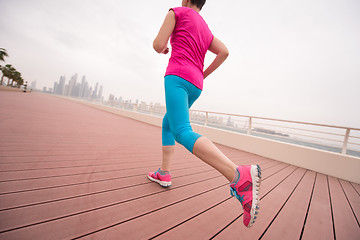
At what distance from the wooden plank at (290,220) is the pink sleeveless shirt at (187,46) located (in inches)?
35.1

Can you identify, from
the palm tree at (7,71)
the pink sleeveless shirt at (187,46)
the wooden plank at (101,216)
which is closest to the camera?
the wooden plank at (101,216)

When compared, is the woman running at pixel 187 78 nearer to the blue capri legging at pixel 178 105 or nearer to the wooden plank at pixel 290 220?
the blue capri legging at pixel 178 105

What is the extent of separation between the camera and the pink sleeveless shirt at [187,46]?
0.79 meters

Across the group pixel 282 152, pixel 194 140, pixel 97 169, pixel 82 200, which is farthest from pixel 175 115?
pixel 282 152

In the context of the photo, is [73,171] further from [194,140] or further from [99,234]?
[194,140]

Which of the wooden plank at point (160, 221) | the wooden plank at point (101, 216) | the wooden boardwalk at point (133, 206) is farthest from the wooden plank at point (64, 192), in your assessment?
the wooden plank at point (160, 221)

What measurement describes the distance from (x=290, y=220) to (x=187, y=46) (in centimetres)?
124

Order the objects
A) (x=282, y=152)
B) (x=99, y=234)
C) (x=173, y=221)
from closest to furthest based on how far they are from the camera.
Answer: (x=99, y=234) < (x=173, y=221) < (x=282, y=152)

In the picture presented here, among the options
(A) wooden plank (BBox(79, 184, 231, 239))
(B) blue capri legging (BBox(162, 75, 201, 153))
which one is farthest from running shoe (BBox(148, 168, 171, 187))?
(B) blue capri legging (BBox(162, 75, 201, 153))

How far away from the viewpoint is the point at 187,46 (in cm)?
82

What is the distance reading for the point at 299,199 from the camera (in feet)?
4.01

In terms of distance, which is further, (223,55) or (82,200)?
(223,55)

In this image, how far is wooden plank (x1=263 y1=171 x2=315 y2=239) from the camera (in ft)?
2.43

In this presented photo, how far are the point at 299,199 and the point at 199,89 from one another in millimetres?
1322
